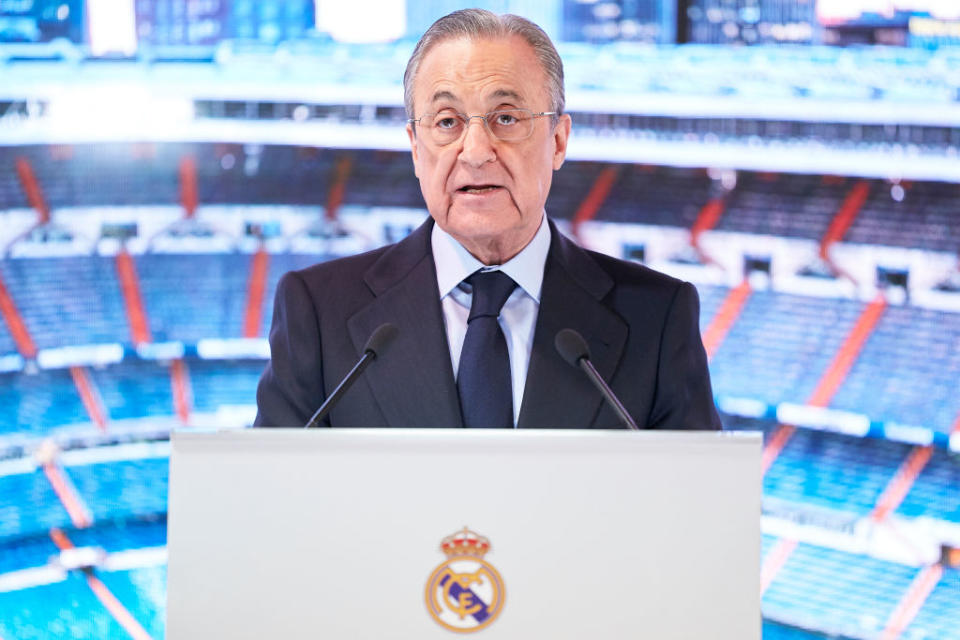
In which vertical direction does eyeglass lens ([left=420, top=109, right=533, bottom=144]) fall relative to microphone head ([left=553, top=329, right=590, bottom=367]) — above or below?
above

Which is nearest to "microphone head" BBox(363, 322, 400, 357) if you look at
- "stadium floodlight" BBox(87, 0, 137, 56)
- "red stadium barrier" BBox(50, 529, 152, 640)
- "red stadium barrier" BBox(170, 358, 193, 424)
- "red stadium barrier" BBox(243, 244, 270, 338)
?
"stadium floodlight" BBox(87, 0, 137, 56)

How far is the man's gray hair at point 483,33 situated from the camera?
1189 mm

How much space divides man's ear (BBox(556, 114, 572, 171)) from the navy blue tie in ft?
0.83

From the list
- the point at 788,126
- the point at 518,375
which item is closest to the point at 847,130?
the point at 788,126

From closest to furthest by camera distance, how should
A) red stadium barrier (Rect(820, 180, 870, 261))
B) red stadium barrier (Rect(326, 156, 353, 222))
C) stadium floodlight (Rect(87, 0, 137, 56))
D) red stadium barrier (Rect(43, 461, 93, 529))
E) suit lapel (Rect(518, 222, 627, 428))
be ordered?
1. suit lapel (Rect(518, 222, 627, 428))
2. stadium floodlight (Rect(87, 0, 137, 56))
3. red stadium barrier (Rect(820, 180, 870, 261))
4. red stadium barrier (Rect(326, 156, 353, 222))
5. red stadium barrier (Rect(43, 461, 93, 529))

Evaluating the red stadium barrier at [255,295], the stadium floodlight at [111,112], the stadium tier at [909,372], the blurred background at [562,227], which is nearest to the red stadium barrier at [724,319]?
the blurred background at [562,227]

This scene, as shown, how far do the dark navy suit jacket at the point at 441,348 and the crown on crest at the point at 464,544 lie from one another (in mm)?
424

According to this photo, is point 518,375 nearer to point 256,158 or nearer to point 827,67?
point 827,67

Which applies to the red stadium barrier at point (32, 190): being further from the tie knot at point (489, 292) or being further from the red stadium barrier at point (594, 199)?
the tie knot at point (489, 292)

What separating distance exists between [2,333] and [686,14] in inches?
184

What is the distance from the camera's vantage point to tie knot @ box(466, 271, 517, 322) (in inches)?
48.1

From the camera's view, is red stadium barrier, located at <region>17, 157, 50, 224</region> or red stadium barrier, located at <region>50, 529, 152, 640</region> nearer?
red stadium barrier, located at <region>17, 157, 50, 224</region>

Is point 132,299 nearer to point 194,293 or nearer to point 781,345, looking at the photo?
point 194,293

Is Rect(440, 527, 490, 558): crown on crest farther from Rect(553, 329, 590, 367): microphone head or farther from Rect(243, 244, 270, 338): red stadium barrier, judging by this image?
Rect(243, 244, 270, 338): red stadium barrier
